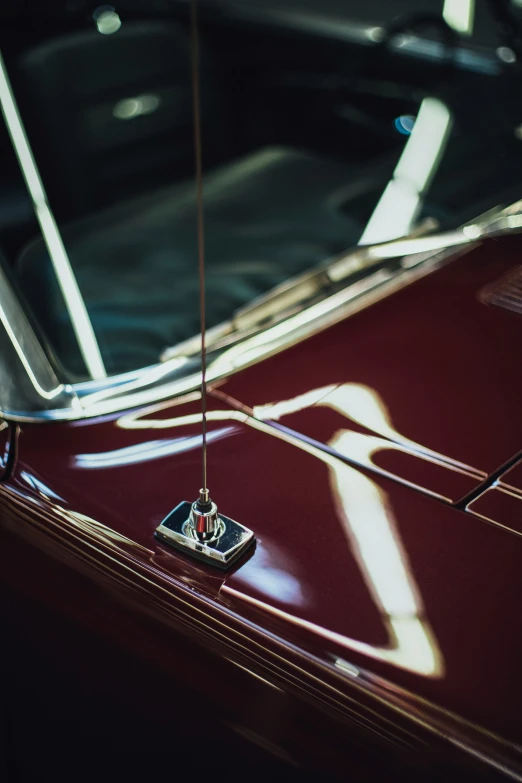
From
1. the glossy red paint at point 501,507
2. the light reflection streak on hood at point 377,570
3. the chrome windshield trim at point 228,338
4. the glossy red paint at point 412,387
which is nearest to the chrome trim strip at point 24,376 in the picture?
the chrome windshield trim at point 228,338

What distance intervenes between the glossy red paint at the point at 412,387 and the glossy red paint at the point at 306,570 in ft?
0.15

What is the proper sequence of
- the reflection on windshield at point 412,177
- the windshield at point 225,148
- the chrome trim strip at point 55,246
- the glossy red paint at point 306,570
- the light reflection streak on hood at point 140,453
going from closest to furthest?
the glossy red paint at point 306,570
the light reflection streak on hood at point 140,453
the chrome trim strip at point 55,246
the windshield at point 225,148
the reflection on windshield at point 412,177

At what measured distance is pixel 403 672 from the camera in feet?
2.30

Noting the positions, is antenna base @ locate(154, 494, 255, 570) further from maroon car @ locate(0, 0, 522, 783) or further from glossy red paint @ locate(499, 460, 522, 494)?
glossy red paint @ locate(499, 460, 522, 494)

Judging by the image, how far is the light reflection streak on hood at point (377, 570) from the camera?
0.72 m

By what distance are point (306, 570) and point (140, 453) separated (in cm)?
25

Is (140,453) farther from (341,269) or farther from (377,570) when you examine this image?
(341,269)

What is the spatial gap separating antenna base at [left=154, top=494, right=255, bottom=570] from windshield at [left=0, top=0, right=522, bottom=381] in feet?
1.01

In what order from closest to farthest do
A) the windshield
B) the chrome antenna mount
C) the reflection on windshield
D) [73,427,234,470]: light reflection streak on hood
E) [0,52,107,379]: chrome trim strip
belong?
1. the chrome antenna mount
2. [73,427,234,470]: light reflection streak on hood
3. [0,52,107,379]: chrome trim strip
4. the windshield
5. the reflection on windshield

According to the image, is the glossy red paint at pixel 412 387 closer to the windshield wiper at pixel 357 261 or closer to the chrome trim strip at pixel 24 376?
the windshield wiper at pixel 357 261

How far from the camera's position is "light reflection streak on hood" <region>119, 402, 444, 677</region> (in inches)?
28.2

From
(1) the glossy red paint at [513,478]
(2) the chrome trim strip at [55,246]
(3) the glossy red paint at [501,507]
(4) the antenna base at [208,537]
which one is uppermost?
(2) the chrome trim strip at [55,246]

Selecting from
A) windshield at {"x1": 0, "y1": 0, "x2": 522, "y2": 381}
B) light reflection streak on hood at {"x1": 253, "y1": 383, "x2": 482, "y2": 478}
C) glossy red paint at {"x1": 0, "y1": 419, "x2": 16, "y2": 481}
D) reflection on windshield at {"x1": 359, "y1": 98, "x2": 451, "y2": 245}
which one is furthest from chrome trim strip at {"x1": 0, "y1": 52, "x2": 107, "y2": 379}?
reflection on windshield at {"x1": 359, "y1": 98, "x2": 451, "y2": 245}

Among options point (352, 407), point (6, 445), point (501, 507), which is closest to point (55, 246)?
point (6, 445)
